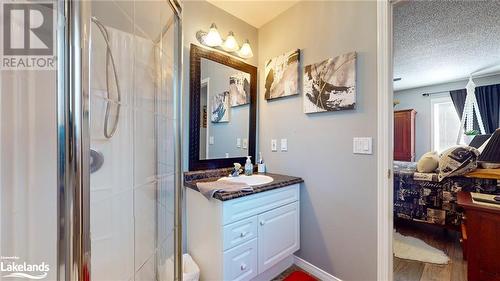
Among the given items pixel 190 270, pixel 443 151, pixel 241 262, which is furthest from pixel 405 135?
pixel 190 270

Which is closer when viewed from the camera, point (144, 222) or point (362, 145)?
point (144, 222)

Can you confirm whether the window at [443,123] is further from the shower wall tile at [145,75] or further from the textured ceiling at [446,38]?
the shower wall tile at [145,75]

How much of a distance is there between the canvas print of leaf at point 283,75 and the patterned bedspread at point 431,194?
6.10ft

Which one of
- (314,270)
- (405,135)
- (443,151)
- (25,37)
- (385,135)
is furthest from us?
(405,135)

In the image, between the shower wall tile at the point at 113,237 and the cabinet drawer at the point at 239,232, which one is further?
the cabinet drawer at the point at 239,232

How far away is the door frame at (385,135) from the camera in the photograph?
4.25 ft

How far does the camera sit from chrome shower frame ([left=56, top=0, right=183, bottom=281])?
569mm

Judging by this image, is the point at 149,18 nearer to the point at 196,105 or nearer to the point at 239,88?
the point at 196,105

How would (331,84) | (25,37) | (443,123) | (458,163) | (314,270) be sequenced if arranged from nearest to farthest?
(25,37) < (331,84) < (314,270) < (458,163) < (443,123)

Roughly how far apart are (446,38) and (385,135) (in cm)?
227

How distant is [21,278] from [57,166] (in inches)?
17.5

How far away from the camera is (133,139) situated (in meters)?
0.98

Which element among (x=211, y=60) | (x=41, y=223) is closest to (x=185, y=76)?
(x=211, y=60)

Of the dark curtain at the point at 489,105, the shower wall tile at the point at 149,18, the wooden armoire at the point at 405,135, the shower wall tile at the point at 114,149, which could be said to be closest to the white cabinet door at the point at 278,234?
the shower wall tile at the point at 114,149
